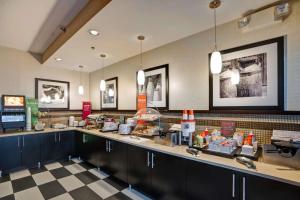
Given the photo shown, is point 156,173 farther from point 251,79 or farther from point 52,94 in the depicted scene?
point 52,94

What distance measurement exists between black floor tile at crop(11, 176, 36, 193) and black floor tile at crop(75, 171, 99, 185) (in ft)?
2.29

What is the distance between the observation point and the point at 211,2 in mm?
1690

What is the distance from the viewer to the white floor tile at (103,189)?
2.35 m

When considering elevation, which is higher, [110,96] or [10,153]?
[110,96]

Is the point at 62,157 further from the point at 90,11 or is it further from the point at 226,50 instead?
the point at 226,50

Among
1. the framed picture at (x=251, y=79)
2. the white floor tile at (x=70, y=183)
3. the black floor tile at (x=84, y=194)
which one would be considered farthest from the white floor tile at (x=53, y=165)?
the framed picture at (x=251, y=79)

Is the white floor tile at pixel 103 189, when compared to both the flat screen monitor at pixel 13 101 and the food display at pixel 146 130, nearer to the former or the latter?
the food display at pixel 146 130

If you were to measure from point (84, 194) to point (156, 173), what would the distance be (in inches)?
46.3

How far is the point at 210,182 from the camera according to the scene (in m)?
1.54

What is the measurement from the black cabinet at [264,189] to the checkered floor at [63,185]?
144 centimetres

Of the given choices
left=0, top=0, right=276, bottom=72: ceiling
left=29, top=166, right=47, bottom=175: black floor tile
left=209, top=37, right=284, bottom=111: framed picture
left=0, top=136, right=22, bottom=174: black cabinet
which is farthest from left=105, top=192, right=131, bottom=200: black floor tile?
left=0, top=0, right=276, bottom=72: ceiling

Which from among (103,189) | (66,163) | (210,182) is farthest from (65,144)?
(210,182)

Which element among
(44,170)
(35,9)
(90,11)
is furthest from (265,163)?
(44,170)

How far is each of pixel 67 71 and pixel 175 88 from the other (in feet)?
11.0
